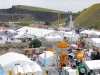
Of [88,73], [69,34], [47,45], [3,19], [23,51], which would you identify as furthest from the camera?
[3,19]

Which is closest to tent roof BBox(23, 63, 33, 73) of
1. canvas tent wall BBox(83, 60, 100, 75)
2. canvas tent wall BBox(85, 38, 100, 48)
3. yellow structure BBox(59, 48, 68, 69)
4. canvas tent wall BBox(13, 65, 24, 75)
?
canvas tent wall BBox(13, 65, 24, 75)

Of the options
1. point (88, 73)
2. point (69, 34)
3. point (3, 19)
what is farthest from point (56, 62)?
point (3, 19)

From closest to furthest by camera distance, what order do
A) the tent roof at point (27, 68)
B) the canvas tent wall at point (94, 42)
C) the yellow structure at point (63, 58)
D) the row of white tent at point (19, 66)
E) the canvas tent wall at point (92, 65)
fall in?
the canvas tent wall at point (92, 65)
the tent roof at point (27, 68)
the row of white tent at point (19, 66)
the yellow structure at point (63, 58)
the canvas tent wall at point (94, 42)

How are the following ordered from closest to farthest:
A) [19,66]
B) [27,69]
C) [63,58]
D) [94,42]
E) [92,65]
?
[92,65] → [27,69] → [19,66] → [63,58] → [94,42]

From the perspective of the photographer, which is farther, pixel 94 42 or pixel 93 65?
pixel 94 42

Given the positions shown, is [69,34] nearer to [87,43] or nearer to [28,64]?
[87,43]

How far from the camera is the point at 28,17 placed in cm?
7694

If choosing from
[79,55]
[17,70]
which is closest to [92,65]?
[17,70]

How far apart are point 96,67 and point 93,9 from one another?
44.6 meters

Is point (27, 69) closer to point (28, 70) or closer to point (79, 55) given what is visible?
point (28, 70)

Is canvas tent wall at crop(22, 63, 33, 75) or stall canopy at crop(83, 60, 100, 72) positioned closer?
stall canopy at crop(83, 60, 100, 72)

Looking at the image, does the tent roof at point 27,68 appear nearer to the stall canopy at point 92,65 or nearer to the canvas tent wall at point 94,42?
the stall canopy at point 92,65

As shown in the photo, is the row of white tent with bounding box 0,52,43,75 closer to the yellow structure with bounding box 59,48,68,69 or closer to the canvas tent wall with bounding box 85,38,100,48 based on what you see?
the yellow structure with bounding box 59,48,68,69

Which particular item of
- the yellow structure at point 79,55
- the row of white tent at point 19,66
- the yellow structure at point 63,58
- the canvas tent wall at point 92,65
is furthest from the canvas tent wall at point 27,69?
the yellow structure at point 79,55
